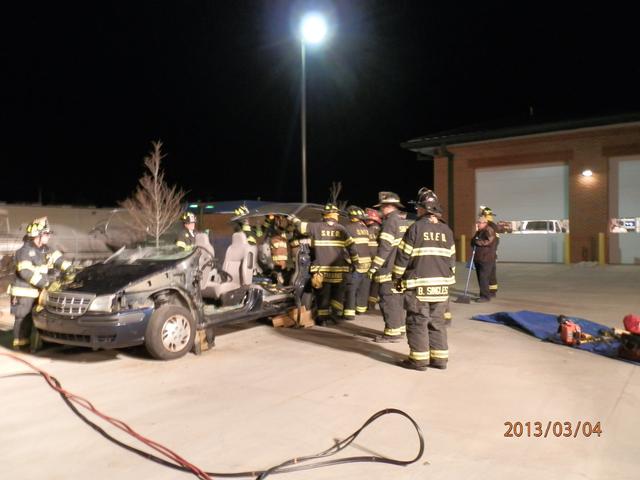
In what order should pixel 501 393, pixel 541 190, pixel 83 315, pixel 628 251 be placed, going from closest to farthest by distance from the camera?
pixel 501 393
pixel 83 315
pixel 628 251
pixel 541 190

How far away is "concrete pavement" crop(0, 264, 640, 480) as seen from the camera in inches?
143

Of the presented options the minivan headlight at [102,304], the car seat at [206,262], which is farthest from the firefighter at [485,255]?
the minivan headlight at [102,304]

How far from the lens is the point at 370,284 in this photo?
9.91 meters

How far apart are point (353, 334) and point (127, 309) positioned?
336cm

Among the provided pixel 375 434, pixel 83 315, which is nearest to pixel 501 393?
pixel 375 434

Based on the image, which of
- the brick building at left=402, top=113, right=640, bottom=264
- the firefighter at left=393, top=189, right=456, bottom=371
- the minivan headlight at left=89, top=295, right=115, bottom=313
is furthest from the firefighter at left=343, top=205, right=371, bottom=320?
the brick building at left=402, top=113, right=640, bottom=264

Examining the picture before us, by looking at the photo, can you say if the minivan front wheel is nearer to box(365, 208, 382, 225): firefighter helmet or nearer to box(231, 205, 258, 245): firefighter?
box(231, 205, 258, 245): firefighter

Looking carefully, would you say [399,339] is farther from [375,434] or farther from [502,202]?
[502,202]

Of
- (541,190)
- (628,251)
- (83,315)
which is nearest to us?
(83,315)

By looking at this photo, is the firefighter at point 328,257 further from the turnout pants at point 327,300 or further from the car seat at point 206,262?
the car seat at point 206,262

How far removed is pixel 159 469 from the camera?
358 cm

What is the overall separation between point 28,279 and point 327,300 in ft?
14.2

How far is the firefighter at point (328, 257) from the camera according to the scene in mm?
8398
